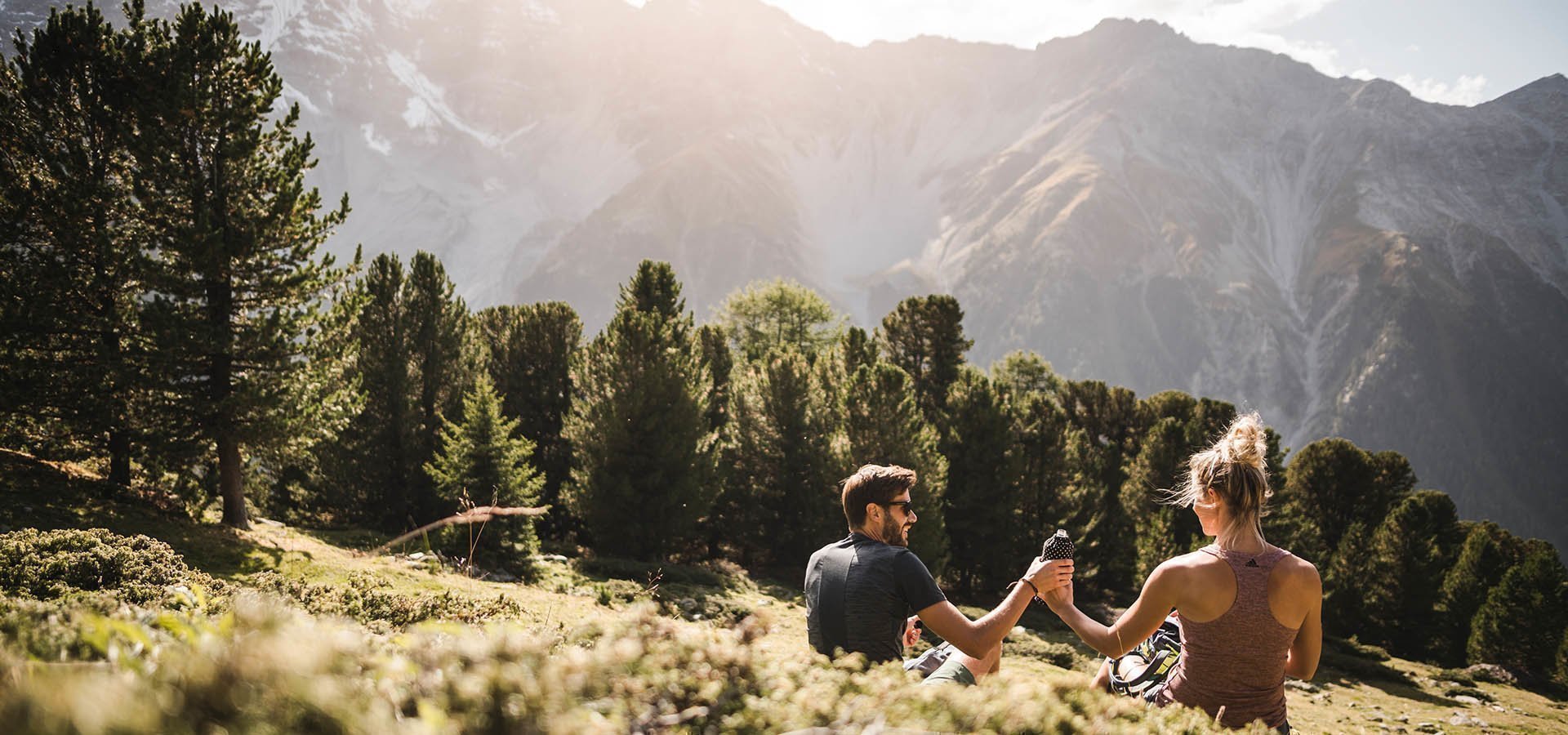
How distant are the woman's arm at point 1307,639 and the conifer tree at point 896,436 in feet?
56.4

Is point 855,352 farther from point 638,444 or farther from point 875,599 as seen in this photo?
point 875,599

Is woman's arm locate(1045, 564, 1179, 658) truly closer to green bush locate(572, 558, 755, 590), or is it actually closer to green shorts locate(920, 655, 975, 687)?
green shorts locate(920, 655, 975, 687)

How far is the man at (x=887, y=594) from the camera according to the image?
12.6ft

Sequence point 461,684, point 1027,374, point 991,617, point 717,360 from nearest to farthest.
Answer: point 461,684, point 991,617, point 717,360, point 1027,374

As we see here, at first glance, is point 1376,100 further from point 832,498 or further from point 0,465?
point 0,465

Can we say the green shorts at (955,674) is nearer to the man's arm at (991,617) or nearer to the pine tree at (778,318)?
the man's arm at (991,617)

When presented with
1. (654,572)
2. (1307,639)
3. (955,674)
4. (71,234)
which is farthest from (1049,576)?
(71,234)

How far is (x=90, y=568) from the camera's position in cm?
571

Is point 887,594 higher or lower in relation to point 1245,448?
lower

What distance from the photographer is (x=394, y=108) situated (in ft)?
614

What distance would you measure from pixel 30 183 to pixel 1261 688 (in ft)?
61.1

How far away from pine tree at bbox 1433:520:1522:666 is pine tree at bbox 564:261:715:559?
32.8 m

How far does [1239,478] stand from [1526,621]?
115ft

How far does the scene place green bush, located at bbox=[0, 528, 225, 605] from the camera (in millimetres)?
5312
